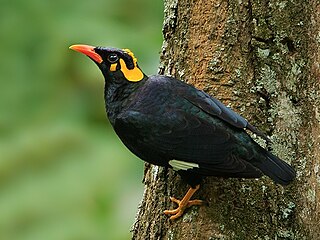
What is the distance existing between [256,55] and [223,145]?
0.49 m

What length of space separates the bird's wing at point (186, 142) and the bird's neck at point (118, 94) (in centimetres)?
10

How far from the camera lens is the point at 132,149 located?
9.71 feet

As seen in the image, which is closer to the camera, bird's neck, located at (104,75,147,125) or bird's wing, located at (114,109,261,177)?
bird's wing, located at (114,109,261,177)

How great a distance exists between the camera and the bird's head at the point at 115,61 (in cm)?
307

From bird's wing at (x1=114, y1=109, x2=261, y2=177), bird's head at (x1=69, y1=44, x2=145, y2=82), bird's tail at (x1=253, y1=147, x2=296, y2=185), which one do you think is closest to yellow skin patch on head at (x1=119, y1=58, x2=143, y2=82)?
bird's head at (x1=69, y1=44, x2=145, y2=82)

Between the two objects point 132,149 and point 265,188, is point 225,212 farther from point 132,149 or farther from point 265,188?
point 132,149

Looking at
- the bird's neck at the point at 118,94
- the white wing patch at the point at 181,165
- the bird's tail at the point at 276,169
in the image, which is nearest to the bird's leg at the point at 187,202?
the white wing patch at the point at 181,165

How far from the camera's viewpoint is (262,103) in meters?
3.11

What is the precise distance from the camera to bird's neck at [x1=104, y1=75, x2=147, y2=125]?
3033mm

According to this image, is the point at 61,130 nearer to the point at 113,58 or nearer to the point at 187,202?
the point at 113,58

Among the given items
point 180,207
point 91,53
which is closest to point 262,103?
point 180,207

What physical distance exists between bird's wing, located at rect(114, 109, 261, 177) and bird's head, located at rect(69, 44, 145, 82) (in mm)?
222

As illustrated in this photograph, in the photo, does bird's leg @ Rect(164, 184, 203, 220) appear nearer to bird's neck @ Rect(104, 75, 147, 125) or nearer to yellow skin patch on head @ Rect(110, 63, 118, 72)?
bird's neck @ Rect(104, 75, 147, 125)

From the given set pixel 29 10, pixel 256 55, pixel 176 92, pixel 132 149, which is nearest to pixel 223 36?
pixel 256 55
